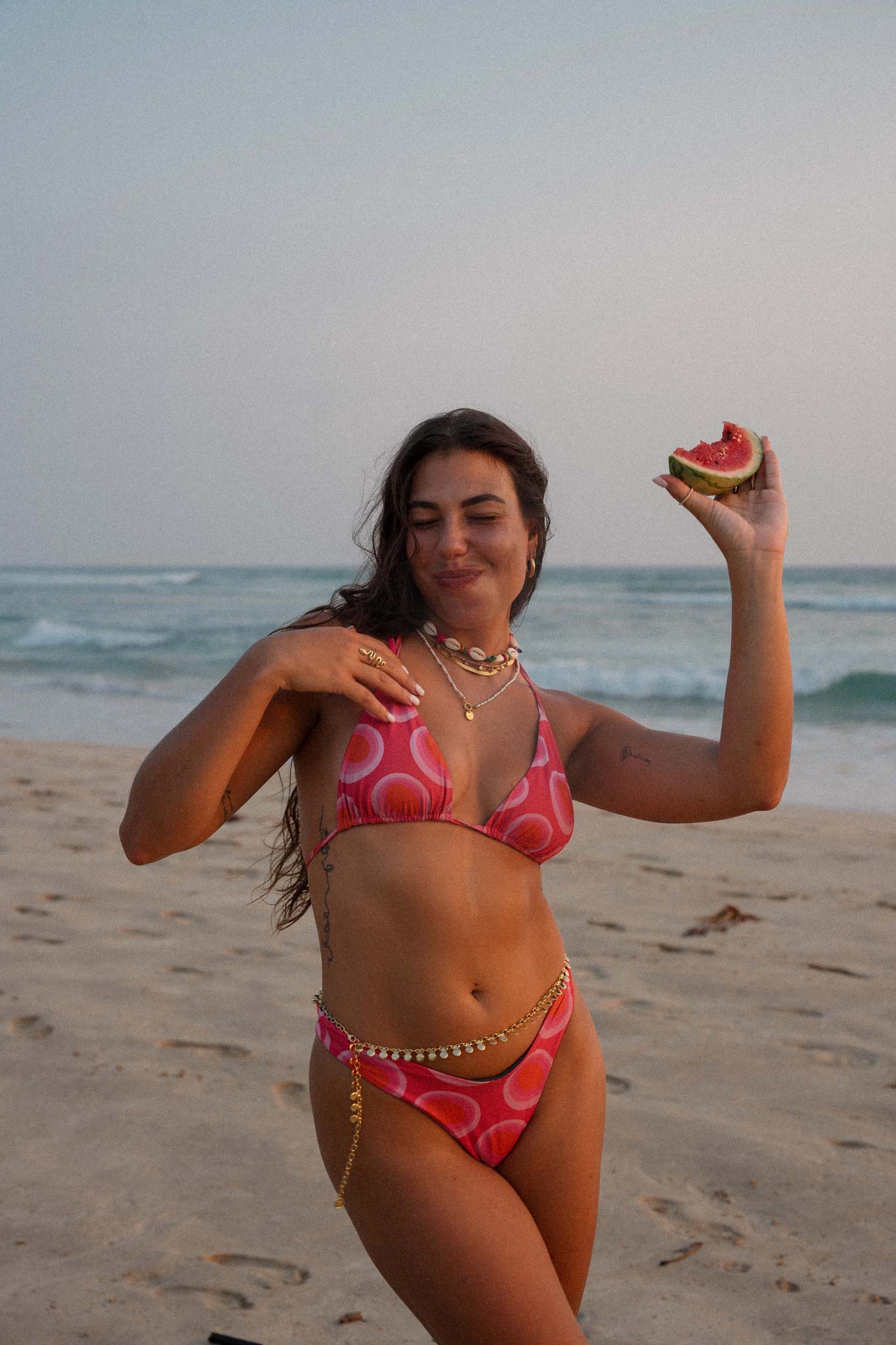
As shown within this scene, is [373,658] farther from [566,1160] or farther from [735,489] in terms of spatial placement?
[566,1160]

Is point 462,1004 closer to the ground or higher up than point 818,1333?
higher up

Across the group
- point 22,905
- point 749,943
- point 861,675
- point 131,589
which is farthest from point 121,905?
point 131,589

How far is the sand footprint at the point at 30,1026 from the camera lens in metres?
5.08

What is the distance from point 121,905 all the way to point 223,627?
25452mm

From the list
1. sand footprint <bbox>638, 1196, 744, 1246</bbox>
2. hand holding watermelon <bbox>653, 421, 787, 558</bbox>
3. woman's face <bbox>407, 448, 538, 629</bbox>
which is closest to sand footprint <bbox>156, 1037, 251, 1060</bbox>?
sand footprint <bbox>638, 1196, 744, 1246</bbox>

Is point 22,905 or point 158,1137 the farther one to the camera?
point 22,905

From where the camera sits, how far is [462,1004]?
2.47 m

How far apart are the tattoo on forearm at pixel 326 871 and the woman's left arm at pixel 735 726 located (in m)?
0.74

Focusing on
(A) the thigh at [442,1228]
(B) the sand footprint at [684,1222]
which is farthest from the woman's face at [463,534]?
(B) the sand footprint at [684,1222]

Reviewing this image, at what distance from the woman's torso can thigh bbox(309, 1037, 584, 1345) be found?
17cm

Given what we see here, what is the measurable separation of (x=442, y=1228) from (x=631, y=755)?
1.15m

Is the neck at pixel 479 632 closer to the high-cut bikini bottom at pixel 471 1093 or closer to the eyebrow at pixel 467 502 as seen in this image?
the eyebrow at pixel 467 502

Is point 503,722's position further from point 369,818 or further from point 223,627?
point 223,627

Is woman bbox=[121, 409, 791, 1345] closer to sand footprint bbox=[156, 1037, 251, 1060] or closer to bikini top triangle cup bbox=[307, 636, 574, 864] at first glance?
bikini top triangle cup bbox=[307, 636, 574, 864]
